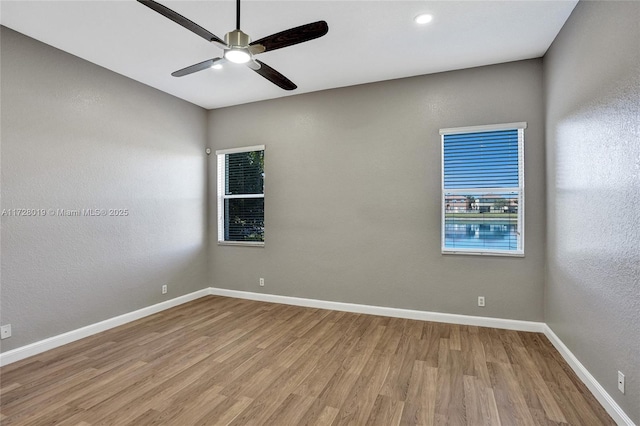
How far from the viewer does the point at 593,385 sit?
2260 mm

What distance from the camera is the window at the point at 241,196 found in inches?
191

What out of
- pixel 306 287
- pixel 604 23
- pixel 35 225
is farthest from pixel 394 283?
pixel 35 225

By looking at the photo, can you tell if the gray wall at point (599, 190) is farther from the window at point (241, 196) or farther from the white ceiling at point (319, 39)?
the window at point (241, 196)

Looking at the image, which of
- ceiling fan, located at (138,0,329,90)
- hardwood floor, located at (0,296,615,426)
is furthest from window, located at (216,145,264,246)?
ceiling fan, located at (138,0,329,90)

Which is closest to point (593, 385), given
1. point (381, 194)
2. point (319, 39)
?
point (381, 194)

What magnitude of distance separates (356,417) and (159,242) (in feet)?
11.3

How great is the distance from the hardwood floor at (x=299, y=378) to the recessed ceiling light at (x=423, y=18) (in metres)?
3.01

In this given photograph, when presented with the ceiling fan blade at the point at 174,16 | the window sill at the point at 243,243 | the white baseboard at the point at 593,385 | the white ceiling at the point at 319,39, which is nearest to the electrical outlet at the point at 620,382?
the white baseboard at the point at 593,385

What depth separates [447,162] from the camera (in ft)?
12.5

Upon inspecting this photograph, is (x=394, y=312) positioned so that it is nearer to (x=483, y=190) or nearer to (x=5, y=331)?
(x=483, y=190)

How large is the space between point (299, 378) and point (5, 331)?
2.67 metres

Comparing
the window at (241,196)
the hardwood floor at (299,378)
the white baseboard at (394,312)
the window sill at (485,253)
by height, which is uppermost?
the window at (241,196)

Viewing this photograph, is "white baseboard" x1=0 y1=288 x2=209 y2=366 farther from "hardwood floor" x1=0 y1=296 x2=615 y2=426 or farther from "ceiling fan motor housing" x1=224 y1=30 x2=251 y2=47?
"ceiling fan motor housing" x1=224 y1=30 x2=251 y2=47

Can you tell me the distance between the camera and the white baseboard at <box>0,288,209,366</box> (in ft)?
9.34
